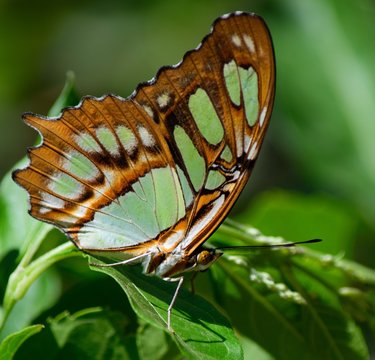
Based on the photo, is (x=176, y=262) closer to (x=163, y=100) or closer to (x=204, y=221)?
(x=204, y=221)

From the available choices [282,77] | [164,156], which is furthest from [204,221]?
[282,77]

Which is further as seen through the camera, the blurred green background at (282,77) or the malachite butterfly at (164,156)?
the blurred green background at (282,77)

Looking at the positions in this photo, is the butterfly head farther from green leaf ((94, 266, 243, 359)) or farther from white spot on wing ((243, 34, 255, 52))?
white spot on wing ((243, 34, 255, 52))

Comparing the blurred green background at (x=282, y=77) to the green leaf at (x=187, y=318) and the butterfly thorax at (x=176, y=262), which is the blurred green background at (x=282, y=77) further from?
the green leaf at (x=187, y=318)

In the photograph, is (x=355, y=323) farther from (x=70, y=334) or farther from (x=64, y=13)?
(x=64, y=13)

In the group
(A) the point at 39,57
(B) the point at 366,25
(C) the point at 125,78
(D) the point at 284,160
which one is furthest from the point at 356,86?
(A) the point at 39,57

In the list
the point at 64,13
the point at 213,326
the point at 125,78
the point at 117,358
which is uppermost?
the point at 64,13

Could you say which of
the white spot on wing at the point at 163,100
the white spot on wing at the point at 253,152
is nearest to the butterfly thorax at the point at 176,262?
the white spot on wing at the point at 253,152

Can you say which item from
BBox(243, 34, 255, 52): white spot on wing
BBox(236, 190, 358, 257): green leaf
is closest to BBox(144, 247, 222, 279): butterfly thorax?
BBox(243, 34, 255, 52): white spot on wing
